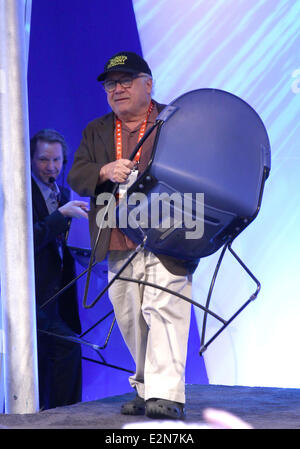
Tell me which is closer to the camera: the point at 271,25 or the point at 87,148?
the point at 87,148

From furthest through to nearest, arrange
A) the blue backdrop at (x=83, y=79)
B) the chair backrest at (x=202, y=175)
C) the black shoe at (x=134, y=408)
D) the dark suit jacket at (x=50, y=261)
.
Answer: the blue backdrop at (x=83, y=79), the dark suit jacket at (x=50, y=261), the black shoe at (x=134, y=408), the chair backrest at (x=202, y=175)

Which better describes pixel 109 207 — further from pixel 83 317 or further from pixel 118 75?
pixel 83 317

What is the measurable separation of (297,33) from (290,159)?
0.68 m

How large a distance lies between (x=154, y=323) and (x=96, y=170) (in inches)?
24.3

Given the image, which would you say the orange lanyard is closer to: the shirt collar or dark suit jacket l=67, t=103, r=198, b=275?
dark suit jacket l=67, t=103, r=198, b=275

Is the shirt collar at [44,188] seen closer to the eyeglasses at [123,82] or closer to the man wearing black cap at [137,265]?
the man wearing black cap at [137,265]

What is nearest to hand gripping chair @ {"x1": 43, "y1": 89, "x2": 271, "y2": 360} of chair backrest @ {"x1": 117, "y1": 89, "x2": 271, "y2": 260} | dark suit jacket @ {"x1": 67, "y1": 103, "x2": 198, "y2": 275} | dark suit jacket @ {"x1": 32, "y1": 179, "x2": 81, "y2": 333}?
chair backrest @ {"x1": 117, "y1": 89, "x2": 271, "y2": 260}

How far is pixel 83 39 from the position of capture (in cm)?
388

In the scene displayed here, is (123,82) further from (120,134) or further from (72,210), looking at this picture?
(72,210)

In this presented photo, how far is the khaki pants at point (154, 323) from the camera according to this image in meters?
2.47

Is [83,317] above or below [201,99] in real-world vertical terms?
below

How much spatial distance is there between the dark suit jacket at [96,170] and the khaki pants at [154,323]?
2.1 inches

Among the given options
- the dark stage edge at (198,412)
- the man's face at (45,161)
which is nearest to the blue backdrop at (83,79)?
the man's face at (45,161)
